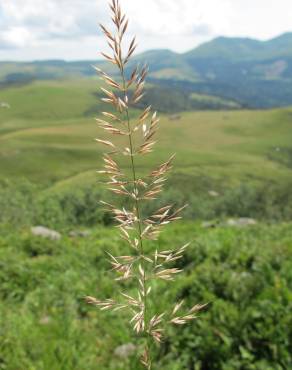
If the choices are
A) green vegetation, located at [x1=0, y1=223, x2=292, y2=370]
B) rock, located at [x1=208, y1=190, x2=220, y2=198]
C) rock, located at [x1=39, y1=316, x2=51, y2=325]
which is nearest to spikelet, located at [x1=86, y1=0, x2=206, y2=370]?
green vegetation, located at [x1=0, y1=223, x2=292, y2=370]

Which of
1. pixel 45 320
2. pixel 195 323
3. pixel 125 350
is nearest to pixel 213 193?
pixel 45 320

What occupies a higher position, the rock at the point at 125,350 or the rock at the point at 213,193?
the rock at the point at 125,350

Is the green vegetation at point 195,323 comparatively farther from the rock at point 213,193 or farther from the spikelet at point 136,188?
the rock at point 213,193

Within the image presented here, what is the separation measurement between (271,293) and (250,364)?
5.07 ft

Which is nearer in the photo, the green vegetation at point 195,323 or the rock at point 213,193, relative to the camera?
the green vegetation at point 195,323

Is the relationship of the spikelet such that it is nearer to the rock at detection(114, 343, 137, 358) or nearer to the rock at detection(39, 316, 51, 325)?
the rock at detection(114, 343, 137, 358)

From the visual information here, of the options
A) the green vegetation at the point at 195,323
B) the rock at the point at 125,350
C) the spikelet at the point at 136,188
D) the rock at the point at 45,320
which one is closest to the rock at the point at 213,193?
the green vegetation at the point at 195,323

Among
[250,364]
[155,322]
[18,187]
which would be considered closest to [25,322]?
[250,364]

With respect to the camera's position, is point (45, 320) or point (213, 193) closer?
point (45, 320)

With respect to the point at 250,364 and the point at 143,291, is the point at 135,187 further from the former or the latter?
the point at 250,364

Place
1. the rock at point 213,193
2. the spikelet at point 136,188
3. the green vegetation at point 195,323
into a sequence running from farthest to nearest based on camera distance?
the rock at point 213,193 < the green vegetation at point 195,323 < the spikelet at point 136,188

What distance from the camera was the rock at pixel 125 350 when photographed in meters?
6.83

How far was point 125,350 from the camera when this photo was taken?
6.97 m

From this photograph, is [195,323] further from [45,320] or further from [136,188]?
[136,188]
